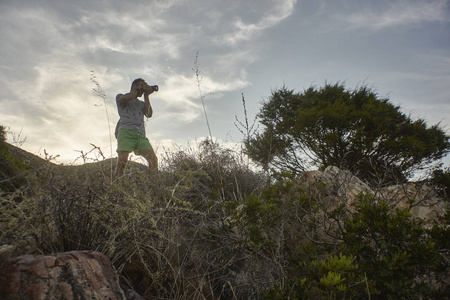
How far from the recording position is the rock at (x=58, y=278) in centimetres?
104

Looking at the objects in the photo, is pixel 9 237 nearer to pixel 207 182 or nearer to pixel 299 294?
pixel 299 294

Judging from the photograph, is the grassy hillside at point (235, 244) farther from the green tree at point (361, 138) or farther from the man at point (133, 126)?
the green tree at point (361, 138)

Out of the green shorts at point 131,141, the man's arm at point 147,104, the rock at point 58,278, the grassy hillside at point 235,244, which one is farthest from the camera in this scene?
the man's arm at point 147,104

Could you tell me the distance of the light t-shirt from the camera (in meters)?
4.78

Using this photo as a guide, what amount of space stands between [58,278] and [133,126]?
3.90 meters

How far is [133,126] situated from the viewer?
4770mm

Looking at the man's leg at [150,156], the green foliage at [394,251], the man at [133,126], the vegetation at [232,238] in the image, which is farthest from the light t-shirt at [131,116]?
the green foliage at [394,251]

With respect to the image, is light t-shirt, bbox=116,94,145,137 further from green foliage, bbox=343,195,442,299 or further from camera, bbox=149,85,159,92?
green foliage, bbox=343,195,442,299

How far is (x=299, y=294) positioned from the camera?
4.37 ft

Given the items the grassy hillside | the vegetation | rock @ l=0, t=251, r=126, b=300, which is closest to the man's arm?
the vegetation

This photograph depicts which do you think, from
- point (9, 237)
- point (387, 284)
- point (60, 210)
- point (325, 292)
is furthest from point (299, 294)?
point (9, 237)

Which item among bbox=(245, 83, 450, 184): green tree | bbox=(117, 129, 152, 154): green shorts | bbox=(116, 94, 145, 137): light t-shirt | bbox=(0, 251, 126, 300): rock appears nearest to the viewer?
bbox=(0, 251, 126, 300): rock

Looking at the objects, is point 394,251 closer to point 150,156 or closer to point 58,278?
point 58,278

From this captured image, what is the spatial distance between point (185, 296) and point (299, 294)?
0.90m
